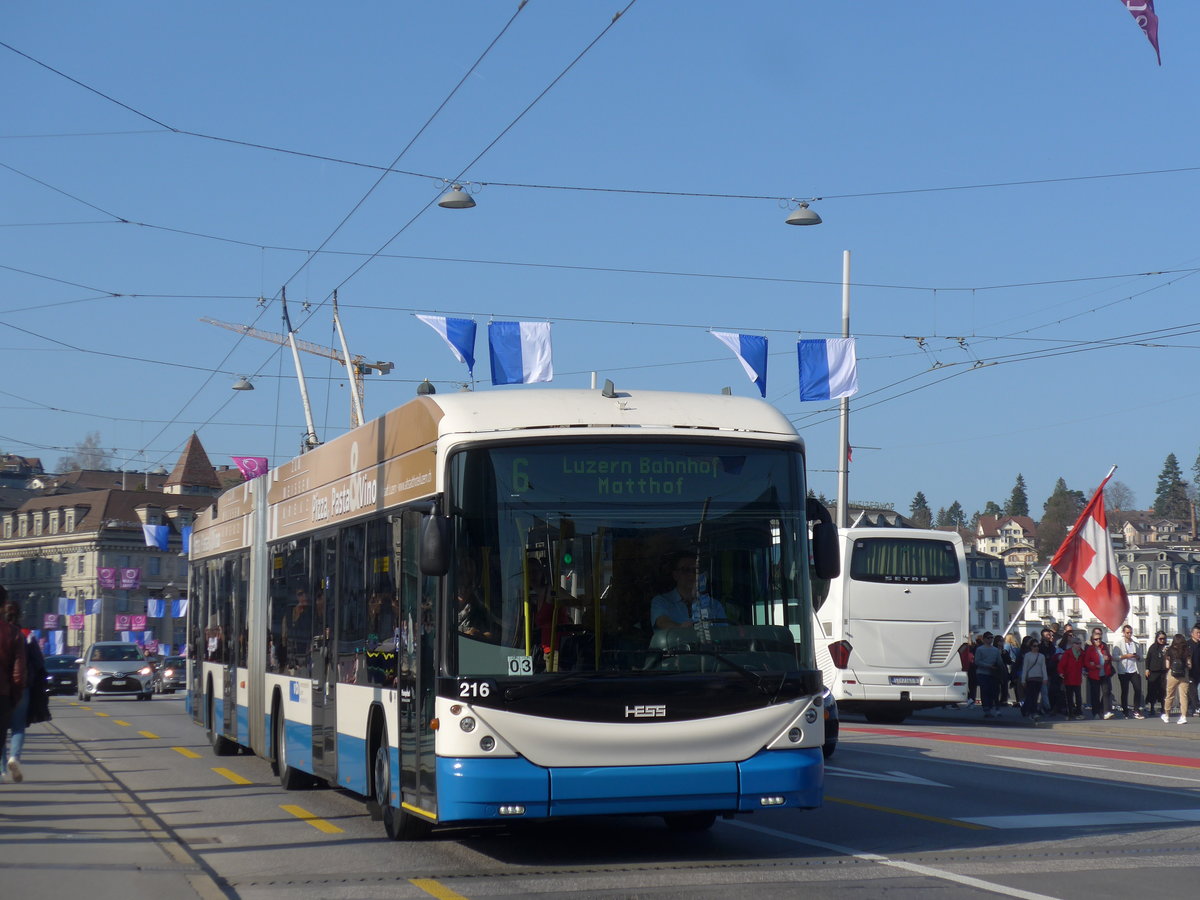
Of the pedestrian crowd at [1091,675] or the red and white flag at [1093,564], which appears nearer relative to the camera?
the pedestrian crowd at [1091,675]

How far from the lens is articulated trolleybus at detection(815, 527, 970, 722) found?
2955 centimetres

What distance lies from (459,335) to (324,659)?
12.7 m

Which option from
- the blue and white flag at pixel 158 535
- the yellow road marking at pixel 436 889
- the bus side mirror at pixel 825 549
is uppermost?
the blue and white flag at pixel 158 535

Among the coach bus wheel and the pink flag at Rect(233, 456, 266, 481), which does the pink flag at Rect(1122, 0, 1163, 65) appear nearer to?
the coach bus wheel

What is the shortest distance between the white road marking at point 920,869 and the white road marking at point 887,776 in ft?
13.1

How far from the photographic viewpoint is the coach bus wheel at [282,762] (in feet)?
51.7

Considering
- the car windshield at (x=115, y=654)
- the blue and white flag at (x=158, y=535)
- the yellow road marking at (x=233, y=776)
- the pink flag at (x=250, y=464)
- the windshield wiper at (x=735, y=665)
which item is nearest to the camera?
the windshield wiper at (x=735, y=665)

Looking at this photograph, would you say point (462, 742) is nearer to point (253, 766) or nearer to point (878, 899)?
point (878, 899)

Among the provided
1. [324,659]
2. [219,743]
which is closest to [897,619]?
[219,743]

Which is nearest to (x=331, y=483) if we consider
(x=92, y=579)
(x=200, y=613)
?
(x=200, y=613)

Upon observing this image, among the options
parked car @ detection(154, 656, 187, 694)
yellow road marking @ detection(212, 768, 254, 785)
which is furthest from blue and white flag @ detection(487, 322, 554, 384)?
parked car @ detection(154, 656, 187, 694)

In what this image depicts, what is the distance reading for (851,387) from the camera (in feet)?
92.6

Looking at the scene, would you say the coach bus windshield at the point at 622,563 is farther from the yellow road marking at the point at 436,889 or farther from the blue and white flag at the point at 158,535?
the blue and white flag at the point at 158,535

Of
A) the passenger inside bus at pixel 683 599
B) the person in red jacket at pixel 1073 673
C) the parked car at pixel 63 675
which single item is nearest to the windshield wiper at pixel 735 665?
the passenger inside bus at pixel 683 599
